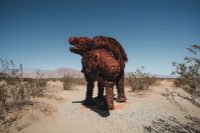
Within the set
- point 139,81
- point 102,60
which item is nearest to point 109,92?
point 102,60

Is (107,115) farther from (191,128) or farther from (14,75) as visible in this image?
(14,75)

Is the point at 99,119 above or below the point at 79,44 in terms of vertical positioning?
below

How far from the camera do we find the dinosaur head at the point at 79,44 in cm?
699

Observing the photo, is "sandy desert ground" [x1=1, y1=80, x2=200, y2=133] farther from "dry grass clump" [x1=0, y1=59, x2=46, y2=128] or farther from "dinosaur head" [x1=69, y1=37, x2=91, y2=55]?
"dinosaur head" [x1=69, y1=37, x2=91, y2=55]

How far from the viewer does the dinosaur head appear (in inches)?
275

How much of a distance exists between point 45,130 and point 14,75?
3.84 metres

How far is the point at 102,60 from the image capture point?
597 cm

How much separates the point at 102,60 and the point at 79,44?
55.4 inches

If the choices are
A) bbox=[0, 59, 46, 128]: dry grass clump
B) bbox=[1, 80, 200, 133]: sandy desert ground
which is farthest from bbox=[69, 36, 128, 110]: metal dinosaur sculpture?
bbox=[0, 59, 46, 128]: dry grass clump

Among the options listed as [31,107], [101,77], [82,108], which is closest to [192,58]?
[101,77]

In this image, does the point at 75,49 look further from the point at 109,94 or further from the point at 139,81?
the point at 139,81

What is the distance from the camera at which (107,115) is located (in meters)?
5.93

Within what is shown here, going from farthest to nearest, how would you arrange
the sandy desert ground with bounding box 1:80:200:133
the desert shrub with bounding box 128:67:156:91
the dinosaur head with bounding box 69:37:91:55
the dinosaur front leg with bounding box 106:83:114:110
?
1. the desert shrub with bounding box 128:67:156:91
2. the dinosaur head with bounding box 69:37:91:55
3. the dinosaur front leg with bounding box 106:83:114:110
4. the sandy desert ground with bounding box 1:80:200:133

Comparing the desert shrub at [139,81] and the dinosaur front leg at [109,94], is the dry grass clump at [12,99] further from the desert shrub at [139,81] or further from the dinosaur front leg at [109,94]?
the desert shrub at [139,81]
